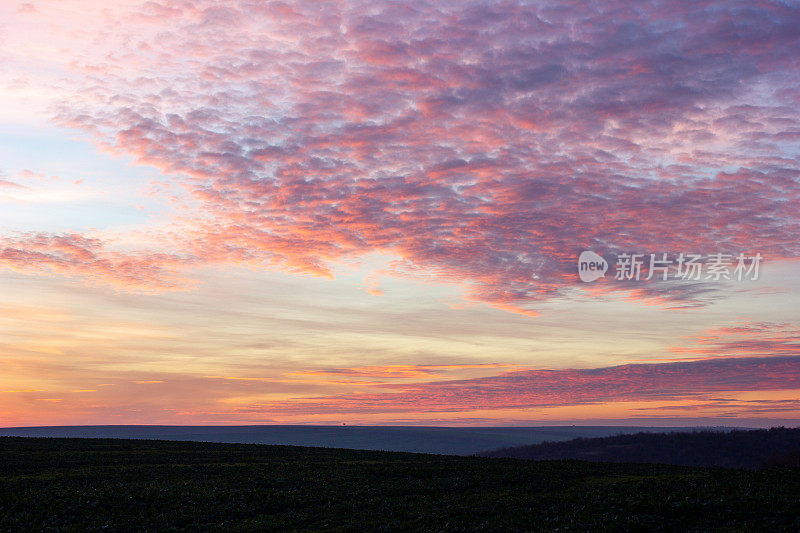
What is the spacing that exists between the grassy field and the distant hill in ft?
181

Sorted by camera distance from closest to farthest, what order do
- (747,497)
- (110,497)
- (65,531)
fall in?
(747,497), (65,531), (110,497)

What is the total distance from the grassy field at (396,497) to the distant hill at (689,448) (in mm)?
55264

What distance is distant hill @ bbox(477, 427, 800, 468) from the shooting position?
95.2 meters

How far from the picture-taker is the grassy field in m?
29.1

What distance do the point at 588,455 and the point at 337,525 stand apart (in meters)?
83.0

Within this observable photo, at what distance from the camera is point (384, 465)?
5466 centimetres

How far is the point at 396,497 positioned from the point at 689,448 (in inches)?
3226

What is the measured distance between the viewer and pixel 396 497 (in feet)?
129

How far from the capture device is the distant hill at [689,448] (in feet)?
313

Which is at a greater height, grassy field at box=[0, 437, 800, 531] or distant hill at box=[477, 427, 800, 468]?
grassy field at box=[0, 437, 800, 531]

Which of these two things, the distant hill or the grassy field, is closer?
the grassy field

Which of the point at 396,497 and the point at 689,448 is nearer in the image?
the point at 396,497

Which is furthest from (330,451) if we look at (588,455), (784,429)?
(784,429)

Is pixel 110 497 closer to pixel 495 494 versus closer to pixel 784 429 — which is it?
pixel 495 494
